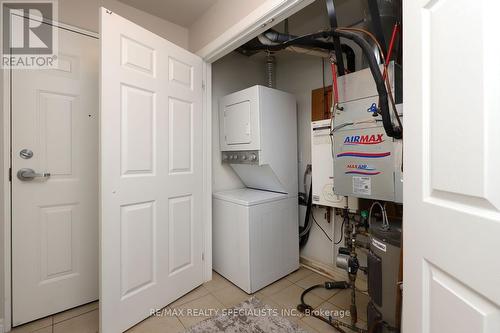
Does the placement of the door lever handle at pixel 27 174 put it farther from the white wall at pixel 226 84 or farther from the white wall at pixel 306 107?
the white wall at pixel 306 107

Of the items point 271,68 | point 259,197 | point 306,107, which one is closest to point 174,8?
point 271,68

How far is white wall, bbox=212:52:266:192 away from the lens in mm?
2496

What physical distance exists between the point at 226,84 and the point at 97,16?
1281mm

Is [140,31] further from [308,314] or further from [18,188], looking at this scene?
[308,314]

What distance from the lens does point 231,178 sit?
2648mm

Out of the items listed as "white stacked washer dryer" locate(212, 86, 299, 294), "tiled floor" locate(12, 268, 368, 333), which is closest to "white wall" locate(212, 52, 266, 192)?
"white stacked washer dryer" locate(212, 86, 299, 294)

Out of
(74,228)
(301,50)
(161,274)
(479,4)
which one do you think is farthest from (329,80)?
(74,228)

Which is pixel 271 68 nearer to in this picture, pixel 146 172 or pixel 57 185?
pixel 146 172

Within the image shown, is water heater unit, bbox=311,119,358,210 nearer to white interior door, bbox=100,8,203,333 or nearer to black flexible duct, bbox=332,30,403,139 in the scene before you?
black flexible duct, bbox=332,30,403,139

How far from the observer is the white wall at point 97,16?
167cm

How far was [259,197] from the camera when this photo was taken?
2145mm

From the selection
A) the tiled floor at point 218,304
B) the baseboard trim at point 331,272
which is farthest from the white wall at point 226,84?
the baseboard trim at point 331,272

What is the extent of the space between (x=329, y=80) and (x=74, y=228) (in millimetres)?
2680

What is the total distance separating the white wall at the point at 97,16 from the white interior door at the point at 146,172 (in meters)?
0.48
